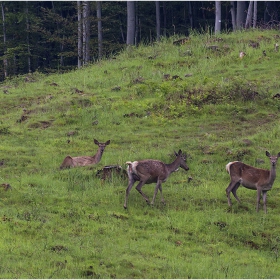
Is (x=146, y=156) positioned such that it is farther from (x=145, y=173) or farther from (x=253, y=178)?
(x=253, y=178)

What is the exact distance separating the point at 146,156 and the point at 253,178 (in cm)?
351

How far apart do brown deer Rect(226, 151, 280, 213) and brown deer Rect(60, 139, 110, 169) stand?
381 centimetres

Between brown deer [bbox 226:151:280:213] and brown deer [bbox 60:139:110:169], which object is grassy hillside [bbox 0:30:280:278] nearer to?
brown deer [bbox 60:139:110:169]

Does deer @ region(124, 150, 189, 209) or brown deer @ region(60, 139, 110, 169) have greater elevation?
deer @ region(124, 150, 189, 209)

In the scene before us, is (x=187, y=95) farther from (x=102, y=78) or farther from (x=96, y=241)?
(x=96, y=241)

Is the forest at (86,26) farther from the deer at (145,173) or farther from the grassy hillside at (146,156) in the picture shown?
the deer at (145,173)

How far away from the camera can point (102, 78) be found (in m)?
23.4

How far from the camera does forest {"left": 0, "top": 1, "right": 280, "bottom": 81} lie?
3081cm

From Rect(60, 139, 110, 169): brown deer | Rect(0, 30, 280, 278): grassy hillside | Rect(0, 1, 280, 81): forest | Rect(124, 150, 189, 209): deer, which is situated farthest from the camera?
Rect(0, 1, 280, 81): forest

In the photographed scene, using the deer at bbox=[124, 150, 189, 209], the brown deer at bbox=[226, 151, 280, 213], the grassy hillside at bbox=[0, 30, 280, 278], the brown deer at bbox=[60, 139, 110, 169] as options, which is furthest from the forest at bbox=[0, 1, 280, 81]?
the deer at bbox=[124, 150, 189, 209]

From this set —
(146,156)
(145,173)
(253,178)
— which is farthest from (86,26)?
(253,178)

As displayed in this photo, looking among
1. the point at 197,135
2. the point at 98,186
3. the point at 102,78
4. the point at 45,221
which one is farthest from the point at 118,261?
the point at 102,78

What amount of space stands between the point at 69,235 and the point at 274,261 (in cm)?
341

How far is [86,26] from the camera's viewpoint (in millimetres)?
30203
